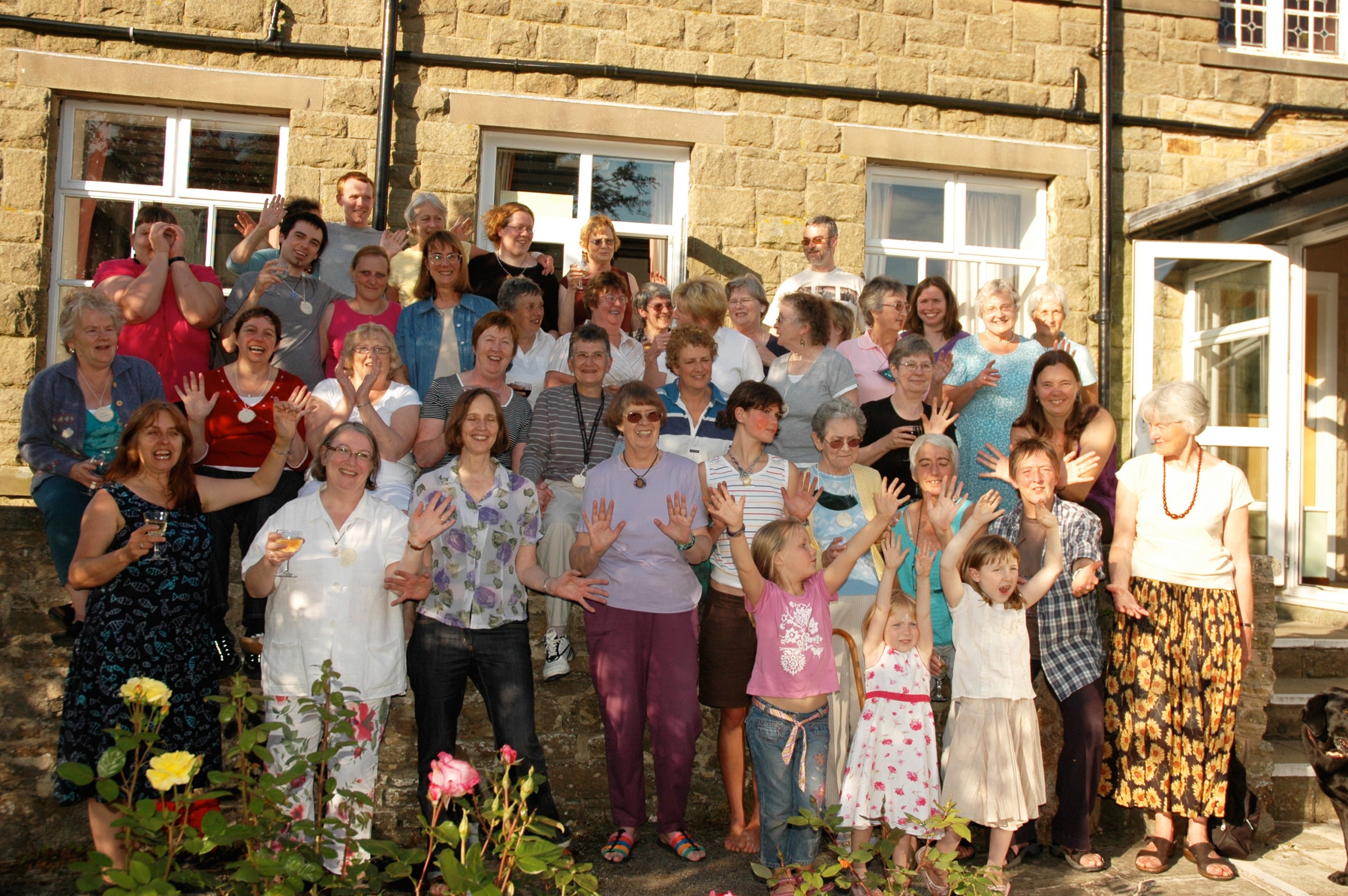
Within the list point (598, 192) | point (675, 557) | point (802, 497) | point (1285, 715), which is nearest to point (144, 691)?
point (675, 557)

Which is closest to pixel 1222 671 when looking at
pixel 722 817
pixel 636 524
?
pixel 722 817

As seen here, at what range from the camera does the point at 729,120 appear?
744cm

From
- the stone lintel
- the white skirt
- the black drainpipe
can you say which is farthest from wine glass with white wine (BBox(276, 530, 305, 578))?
the black drainpipe

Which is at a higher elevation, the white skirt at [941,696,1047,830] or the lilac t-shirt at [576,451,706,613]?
the lilac t-shirt at [576,451,706,613]

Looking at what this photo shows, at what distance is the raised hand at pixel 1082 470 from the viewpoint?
436cm

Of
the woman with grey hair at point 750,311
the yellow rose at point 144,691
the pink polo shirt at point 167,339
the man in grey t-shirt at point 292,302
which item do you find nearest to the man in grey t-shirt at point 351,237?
the man in grey t-shirt at point 292,302

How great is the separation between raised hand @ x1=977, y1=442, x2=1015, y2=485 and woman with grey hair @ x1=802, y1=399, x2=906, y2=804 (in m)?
0.59

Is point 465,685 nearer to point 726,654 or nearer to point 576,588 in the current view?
point 576,588

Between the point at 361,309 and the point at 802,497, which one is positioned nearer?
the point at 802,497

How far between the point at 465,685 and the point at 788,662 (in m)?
1.22

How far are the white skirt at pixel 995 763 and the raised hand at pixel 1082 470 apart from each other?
102 centimetres

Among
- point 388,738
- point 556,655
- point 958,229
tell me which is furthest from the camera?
point 958,229

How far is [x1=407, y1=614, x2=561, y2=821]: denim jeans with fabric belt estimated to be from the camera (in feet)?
12.4

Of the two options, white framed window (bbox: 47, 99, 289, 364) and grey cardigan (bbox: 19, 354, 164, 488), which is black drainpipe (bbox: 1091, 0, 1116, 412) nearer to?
white framed window (bbox: 47, 99, 289, 364)
